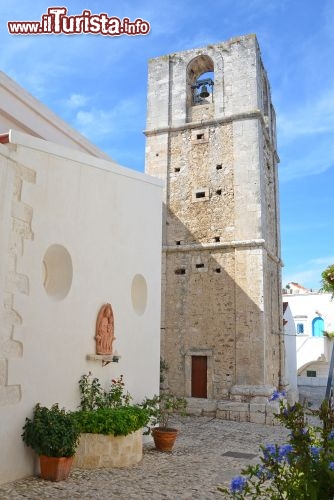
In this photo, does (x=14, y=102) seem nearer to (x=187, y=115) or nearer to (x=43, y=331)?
(x=43, y=331)

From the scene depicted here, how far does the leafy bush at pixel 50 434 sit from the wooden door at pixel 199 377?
840 cm

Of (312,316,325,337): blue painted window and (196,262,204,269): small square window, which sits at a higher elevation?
(196,262,204,269): small square window

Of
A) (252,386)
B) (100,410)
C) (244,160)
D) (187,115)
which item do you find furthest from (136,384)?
(187,115)

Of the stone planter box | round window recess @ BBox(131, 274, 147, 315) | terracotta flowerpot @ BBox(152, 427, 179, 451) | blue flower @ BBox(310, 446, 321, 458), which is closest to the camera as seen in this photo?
blue flower @ BBox(310, 446, 321, 458)

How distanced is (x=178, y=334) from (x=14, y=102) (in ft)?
30.3

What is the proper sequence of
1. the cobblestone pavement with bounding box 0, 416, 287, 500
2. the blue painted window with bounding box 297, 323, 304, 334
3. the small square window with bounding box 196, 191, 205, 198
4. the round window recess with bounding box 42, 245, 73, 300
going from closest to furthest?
the cobblestone pavement with bounding box 0, 416, 287, 500, the round window recess with bounding box 42, 245, 73, 300, the small square window with bounding box 196, 191, 205, 198, the blue painted window with bounding box 297, 323, 304, 334

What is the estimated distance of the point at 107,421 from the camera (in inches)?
281

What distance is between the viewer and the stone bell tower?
46.7 ft

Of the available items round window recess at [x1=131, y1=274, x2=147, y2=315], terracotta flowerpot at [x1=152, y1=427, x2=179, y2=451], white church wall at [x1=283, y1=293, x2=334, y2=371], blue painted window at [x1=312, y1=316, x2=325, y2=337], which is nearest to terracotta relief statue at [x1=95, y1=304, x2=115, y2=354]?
round window recess at [x1=131, y1=274, x2=147, y2=315]

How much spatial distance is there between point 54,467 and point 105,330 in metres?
2.60

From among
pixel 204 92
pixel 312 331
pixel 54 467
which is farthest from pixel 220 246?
pixel 312 331

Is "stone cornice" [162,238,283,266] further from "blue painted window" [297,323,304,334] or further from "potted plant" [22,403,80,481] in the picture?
"blue painted window" [297,323,304,334]

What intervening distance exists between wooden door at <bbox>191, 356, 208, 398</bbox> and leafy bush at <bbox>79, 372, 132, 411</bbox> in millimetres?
6330

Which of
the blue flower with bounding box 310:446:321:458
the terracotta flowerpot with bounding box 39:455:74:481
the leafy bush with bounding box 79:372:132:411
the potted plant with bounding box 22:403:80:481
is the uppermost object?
the blue flower with bounding box 310:446:321:458
